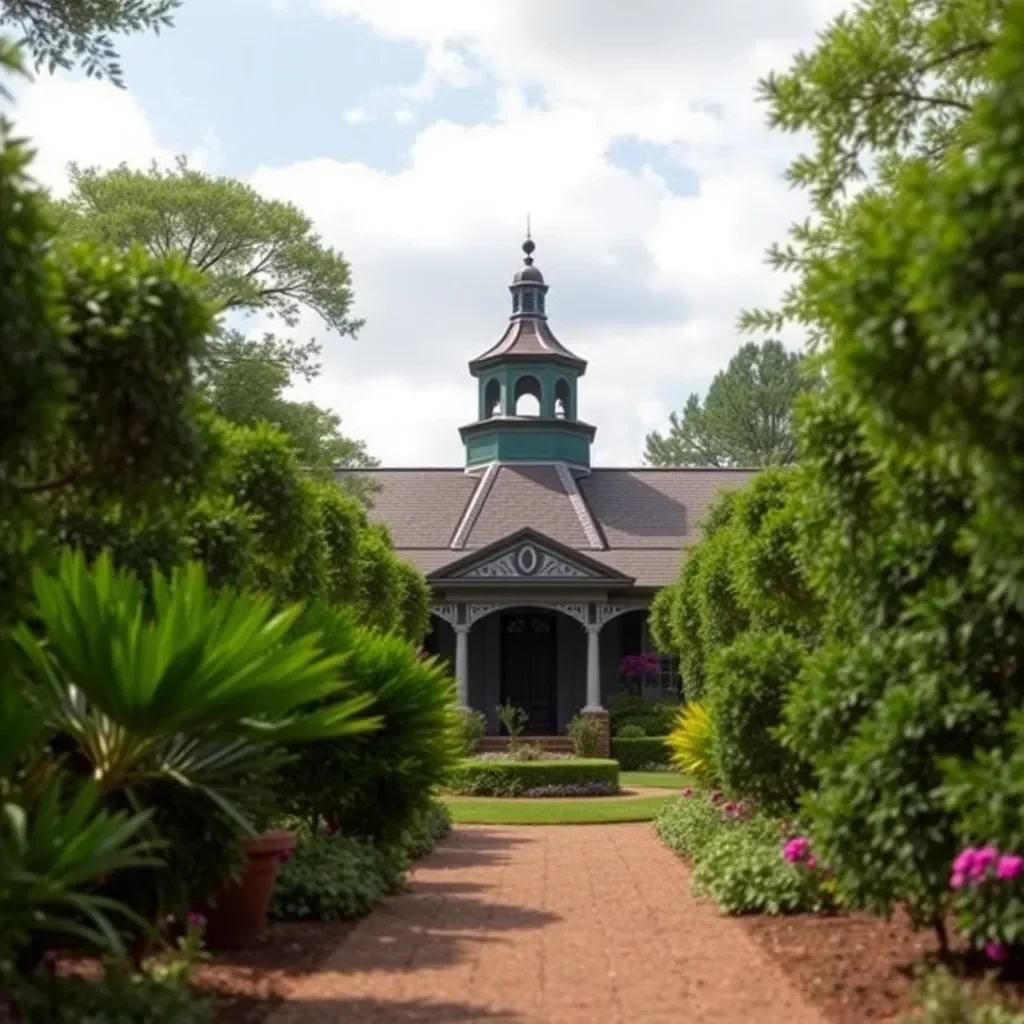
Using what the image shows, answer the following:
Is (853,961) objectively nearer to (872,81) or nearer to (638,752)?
(872,81)

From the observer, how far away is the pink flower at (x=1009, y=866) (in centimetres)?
544

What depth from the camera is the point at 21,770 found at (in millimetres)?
6258

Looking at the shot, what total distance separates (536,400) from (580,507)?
Result: 3.08m

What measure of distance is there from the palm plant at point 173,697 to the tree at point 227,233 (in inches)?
802

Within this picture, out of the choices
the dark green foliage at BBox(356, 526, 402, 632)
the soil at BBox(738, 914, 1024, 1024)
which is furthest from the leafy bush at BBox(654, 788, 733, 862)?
the dark green foliage at BBox(356, 526, 402, 632)

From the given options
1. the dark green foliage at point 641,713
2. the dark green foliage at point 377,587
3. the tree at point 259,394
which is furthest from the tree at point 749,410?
the dark green foliage at point 377,587

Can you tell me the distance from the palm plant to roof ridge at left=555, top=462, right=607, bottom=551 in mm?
27661

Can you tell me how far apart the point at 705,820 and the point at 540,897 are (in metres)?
3.37

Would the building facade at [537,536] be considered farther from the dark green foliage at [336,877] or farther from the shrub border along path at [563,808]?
the dark green foliage at [336,877]

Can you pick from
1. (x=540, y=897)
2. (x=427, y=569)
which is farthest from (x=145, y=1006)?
(x=427, y=569)

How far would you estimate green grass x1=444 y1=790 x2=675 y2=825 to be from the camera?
1903 centimetres

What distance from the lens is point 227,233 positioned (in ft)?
90.3

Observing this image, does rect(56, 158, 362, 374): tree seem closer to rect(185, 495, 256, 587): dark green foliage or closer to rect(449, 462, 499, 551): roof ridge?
rect(449, 462, 499, 551): roof ridge

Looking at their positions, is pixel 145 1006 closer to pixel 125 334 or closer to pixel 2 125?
pixel 125 334
